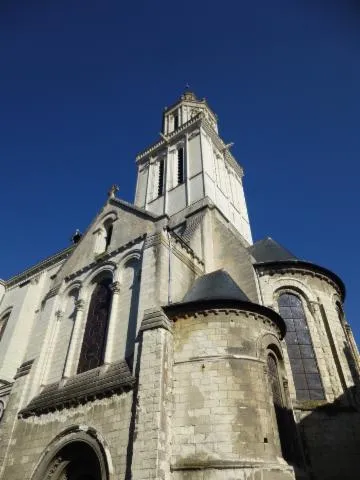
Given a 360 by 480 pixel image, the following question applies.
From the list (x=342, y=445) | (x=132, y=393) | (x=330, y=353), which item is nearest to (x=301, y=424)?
(x=342, y=445)

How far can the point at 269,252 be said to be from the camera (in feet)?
51.9

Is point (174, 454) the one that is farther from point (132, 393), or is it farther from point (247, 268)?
point (247, 268)

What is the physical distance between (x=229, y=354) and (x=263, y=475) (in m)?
2.80

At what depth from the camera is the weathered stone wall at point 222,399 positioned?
333 inches

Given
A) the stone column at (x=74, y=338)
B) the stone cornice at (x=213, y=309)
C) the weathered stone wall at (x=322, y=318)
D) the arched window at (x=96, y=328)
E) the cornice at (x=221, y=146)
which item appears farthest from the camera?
the cornice at (x=221, y=146)

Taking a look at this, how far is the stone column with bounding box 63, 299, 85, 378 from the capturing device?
12.6 m

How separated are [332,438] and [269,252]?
7.25 m

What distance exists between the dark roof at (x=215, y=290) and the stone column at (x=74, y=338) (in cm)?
429

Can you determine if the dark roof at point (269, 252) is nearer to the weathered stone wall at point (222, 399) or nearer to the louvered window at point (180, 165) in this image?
the weathered stone wall at point (222, 399)

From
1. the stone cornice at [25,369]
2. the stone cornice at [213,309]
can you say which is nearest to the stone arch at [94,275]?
the stone cornice at [25,369]

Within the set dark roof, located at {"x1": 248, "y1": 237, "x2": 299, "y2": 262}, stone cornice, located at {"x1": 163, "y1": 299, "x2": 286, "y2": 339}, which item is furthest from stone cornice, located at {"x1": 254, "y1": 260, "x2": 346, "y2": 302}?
stone cornice, located at {"x1": 163, "y1": 299, "x2": 286, "y2": 339}

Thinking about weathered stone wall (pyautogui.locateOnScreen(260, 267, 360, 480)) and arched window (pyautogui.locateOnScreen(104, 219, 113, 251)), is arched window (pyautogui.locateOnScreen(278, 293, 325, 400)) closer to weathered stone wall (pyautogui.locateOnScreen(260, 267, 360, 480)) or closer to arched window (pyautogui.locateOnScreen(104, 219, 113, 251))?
weathered stone wall (pyautogui.locateOnScreen(260, 267, 360, 480))

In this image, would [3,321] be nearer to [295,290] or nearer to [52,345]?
[52,345]

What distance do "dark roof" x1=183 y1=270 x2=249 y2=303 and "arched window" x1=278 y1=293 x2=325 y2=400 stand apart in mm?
2724
